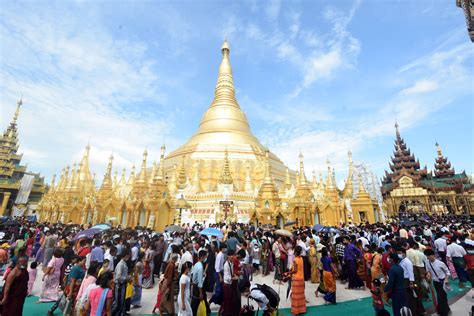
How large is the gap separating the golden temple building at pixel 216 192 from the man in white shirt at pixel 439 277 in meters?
13.4

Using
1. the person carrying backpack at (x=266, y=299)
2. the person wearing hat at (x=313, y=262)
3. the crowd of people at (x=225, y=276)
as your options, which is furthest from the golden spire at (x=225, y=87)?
the person carrying backpack at (x=266, y=299)

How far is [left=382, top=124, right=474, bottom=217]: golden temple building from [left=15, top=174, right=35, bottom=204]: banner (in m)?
60.8

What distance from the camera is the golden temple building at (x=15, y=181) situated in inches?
1556

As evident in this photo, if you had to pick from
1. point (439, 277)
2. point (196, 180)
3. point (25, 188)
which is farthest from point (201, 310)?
point (25, 188)

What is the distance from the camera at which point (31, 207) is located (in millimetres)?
43906

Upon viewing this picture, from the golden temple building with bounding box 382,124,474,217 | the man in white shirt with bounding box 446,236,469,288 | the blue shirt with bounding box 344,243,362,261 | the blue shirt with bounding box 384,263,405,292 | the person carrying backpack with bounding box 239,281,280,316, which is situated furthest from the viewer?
the golden temple building with bounding box 382,124,474,217

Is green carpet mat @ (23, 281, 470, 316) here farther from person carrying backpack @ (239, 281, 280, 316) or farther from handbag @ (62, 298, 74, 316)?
person carrying backpack @ (239, 281, 280, 316)

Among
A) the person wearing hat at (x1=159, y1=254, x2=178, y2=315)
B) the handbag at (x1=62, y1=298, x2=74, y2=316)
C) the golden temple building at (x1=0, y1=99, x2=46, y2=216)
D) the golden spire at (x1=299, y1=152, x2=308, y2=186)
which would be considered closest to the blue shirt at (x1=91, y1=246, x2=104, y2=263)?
the handbag at (x1=62, y1=298, x2=74, y2=316)

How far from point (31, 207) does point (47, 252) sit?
4462cm

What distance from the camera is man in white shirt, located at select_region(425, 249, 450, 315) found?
5680 mm

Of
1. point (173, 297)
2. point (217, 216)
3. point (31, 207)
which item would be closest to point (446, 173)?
point (217, 216)

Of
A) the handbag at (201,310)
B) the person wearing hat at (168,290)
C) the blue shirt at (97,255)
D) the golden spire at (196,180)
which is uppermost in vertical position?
the golden spire at (196,180)

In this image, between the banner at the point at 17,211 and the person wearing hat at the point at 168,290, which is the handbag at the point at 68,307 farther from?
the banner at the point at 17,211

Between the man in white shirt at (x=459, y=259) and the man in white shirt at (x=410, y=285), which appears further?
the man in white shirt at (x=459, y=259)
